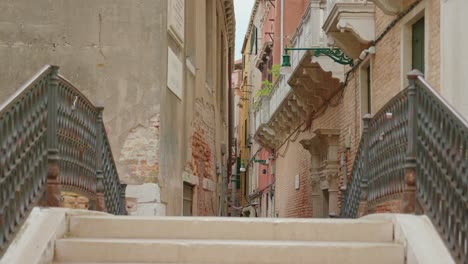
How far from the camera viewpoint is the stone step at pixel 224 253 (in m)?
5.87

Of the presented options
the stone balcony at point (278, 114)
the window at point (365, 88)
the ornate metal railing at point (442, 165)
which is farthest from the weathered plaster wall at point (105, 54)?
the stone balcony at point (278, 114)

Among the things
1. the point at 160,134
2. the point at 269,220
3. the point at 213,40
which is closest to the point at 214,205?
the point at 213,40

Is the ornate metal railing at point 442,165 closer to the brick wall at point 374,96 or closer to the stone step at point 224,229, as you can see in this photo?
the stone step at point 224,229

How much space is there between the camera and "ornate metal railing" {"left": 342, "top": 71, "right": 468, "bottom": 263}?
5301 millimetres

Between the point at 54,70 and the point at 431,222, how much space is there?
3165mm

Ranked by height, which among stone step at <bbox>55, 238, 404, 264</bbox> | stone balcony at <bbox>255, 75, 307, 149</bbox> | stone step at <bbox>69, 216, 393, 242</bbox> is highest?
stone balcony at <bbox>255, 75, 307, 149</bbox>

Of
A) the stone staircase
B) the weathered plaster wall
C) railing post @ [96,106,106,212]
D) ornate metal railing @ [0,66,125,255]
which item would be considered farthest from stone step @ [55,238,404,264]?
the weathered plaster wall

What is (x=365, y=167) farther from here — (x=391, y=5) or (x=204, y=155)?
(x=204, y=155)

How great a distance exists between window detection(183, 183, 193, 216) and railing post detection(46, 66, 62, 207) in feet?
30.2

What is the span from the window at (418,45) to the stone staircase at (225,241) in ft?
18.4

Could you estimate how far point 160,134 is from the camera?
41.8 ft

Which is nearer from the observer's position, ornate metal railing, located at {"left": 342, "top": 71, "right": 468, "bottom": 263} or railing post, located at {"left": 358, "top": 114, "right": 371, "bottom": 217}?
ornate metal railing, located at {"left": 342, "top": 71, "right": 468, "bottom": 263}

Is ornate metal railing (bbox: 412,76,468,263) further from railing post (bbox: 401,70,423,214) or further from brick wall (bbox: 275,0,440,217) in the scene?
brick wall (bbox: 275,0,440,217)

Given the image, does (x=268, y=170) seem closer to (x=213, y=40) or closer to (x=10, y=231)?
(x=213, y=40)
